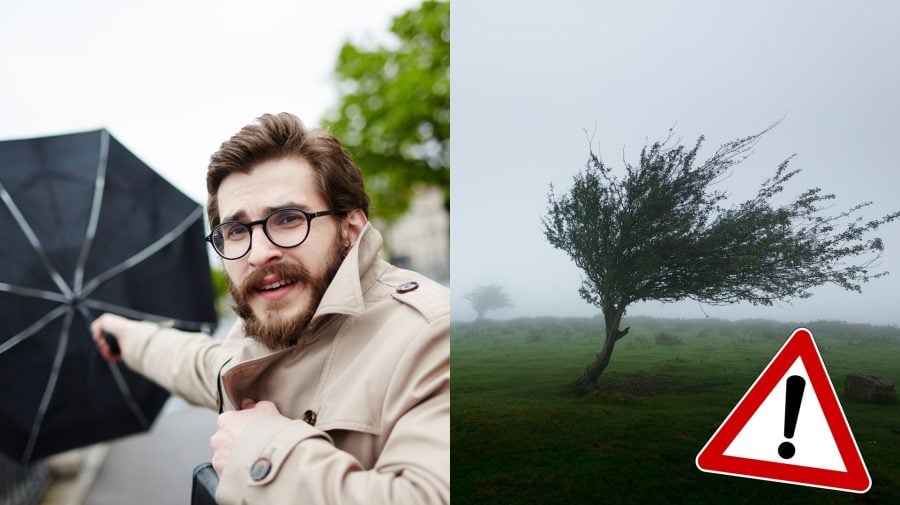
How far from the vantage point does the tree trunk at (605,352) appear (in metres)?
1.12

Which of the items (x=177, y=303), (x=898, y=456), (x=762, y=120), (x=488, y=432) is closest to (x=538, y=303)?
(x=488, y=432)

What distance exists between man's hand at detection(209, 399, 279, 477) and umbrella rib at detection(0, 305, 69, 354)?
104 cm

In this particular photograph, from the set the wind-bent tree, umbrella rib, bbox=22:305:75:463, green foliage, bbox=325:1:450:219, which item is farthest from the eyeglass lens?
green foliage, bbox=325:1:450:219

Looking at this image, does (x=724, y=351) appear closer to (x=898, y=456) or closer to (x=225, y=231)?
(x=898, y=456)

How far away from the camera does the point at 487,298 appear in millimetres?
1169

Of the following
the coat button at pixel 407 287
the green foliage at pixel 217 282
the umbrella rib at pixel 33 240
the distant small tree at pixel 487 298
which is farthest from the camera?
the green foliage at pixel 217 282

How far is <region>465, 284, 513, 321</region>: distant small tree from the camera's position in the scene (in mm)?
1164

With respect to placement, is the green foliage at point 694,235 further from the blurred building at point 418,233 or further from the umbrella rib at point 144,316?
the umbrella rib at point 144,316

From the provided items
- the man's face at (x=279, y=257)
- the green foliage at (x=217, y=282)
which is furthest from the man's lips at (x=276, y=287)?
the green foliage at (x=217, y=282)

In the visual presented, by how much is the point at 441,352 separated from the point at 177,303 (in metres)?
1.37

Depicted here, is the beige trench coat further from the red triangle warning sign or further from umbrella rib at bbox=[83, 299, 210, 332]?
umbrella rib at bbox=[83, 299, 210, 332]

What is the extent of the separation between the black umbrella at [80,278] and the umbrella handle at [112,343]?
0.05 m

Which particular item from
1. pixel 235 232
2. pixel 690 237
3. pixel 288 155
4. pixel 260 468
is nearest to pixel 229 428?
pixel 260 468

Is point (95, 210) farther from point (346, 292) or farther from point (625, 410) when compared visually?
point (625, 410)
